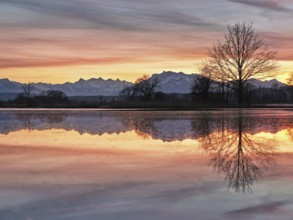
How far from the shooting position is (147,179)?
9.61 m

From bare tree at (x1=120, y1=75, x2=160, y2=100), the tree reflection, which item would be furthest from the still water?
bare tree at (x1=120, y1=75, x2=160, y2=100)

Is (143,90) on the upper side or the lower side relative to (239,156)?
upper

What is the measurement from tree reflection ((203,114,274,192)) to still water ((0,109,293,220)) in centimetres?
2

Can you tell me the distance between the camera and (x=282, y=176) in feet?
32.7

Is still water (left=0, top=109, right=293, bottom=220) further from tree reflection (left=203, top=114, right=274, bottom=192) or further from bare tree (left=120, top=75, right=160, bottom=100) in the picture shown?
bare tree (left=120, top=75, right=160, bottom=100)

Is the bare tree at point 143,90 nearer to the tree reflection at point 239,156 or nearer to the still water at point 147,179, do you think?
the tree reflection at point 239,156

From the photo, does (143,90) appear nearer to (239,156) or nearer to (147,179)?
(239,156)

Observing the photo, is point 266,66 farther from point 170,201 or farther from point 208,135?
point 170,201

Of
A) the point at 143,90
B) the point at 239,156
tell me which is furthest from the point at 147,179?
the point at 143,90

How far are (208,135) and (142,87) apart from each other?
74.9m

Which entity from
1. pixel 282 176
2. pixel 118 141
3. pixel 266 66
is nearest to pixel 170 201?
pixel 282 176

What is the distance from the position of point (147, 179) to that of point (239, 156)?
4383mm

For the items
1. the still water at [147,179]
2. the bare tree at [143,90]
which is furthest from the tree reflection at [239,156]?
the bare tree at [143,90]

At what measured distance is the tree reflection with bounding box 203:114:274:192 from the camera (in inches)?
385
